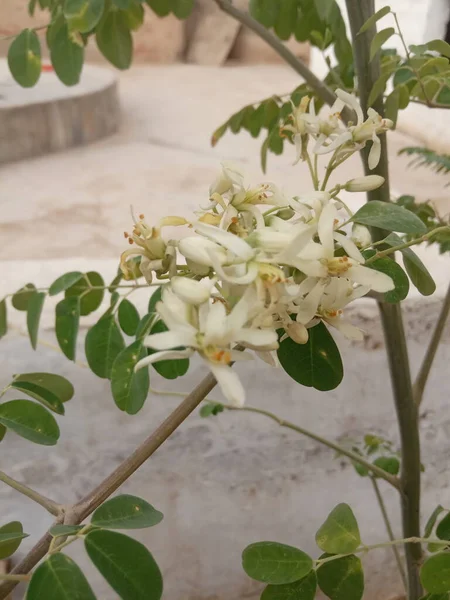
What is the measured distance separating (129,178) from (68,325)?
1492mm

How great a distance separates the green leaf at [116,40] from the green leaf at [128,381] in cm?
40

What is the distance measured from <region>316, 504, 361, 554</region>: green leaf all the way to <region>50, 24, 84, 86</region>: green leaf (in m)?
0.48

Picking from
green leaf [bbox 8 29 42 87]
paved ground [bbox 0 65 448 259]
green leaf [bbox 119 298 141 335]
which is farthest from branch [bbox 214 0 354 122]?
paved ground [bbox 0 65 448 259]

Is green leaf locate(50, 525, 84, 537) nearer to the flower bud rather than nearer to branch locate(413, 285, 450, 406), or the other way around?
the flower bud

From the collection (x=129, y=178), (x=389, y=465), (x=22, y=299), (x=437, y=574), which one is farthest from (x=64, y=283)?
(x=129, y=178)

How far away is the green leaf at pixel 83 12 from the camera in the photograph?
545 mm

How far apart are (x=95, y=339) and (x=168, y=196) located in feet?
4.21

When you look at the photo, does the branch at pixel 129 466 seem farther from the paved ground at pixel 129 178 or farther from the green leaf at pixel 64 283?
the paved ground at pixel 129 178

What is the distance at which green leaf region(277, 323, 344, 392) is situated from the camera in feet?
1.36

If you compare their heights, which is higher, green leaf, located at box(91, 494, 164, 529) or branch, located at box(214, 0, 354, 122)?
branch, located at box(214, 0, 354, 122)

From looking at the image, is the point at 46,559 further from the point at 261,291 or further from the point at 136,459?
the point at 261,291

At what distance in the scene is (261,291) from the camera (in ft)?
0.92

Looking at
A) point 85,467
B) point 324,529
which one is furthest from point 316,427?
point 324,529

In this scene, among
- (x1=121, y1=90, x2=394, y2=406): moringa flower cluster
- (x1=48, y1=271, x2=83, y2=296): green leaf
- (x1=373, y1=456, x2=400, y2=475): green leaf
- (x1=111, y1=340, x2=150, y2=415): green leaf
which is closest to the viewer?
(x1=121, y1=90, x2=394, y2=406): moringa flower cluster
